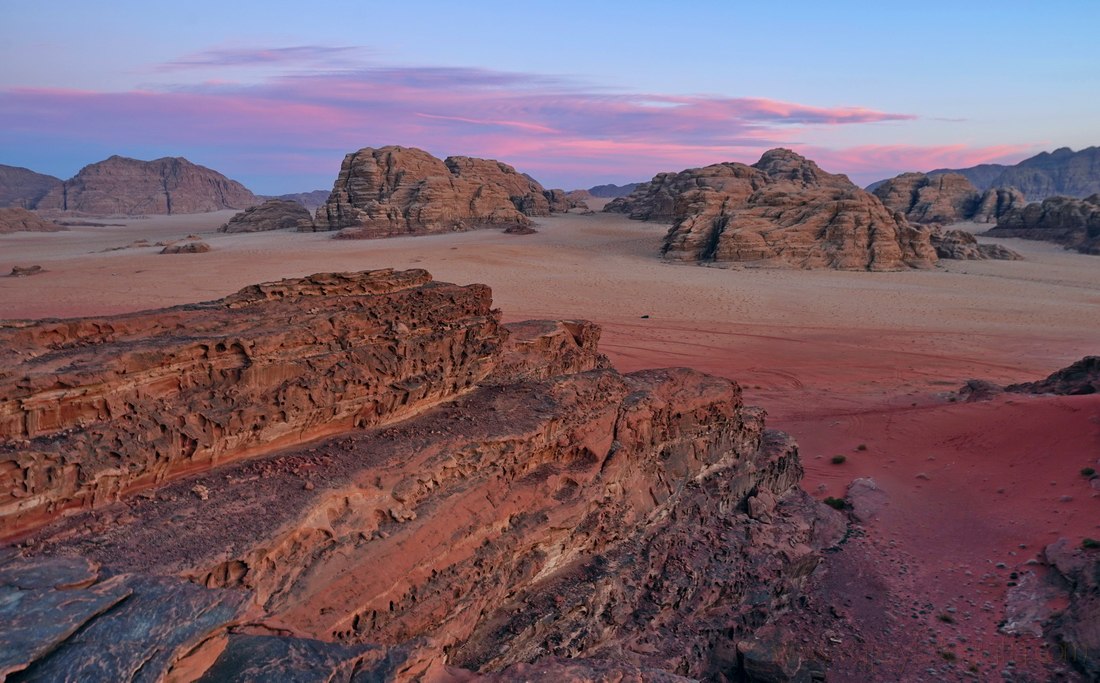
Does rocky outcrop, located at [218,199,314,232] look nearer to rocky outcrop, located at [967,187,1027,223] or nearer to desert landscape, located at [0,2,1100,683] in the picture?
desert landscape, located at [0,2,1100,683]

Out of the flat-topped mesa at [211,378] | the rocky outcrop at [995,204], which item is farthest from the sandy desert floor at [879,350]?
the rocky outcrop at [995,204]

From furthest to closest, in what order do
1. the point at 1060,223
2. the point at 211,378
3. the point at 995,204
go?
1. the point at 995,204
2. the point at 1060,223
3. the point at 211,378

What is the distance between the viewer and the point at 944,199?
77.8m

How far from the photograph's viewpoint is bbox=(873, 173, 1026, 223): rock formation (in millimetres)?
76438

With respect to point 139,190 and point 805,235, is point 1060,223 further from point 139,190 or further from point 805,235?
point 139,190

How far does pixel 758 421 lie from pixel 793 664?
3.86m

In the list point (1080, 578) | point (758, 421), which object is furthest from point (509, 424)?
point (1080, 578)

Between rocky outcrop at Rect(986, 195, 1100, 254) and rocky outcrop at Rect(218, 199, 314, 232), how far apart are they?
65943 millimetres

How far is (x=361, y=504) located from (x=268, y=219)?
2539 inches

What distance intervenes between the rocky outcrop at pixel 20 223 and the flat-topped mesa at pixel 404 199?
3597 cm

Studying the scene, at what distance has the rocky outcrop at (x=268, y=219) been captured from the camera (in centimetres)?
6256

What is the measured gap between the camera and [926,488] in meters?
12.7

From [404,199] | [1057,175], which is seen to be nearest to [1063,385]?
[404,199]

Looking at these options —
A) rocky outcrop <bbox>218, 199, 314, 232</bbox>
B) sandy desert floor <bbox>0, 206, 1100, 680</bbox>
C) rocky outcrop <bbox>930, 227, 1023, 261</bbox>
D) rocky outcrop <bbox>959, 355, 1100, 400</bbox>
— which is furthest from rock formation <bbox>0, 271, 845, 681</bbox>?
rocky outcrop <bbox>218, 199, 314, 232</bbox>
